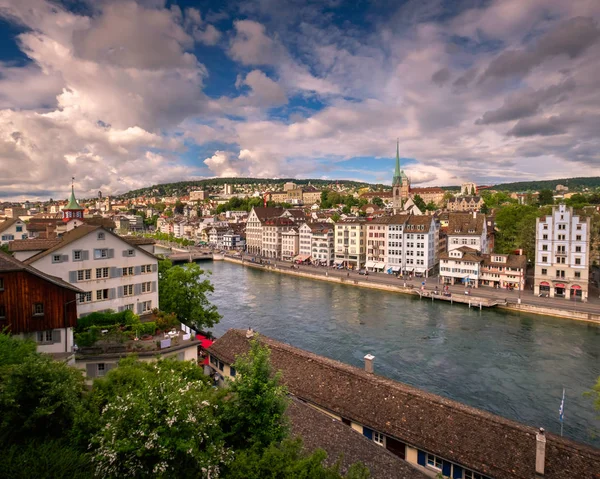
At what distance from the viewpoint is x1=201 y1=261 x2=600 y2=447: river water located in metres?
23.6

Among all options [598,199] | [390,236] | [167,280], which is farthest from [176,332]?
[598,199]

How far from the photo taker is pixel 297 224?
9569 cm

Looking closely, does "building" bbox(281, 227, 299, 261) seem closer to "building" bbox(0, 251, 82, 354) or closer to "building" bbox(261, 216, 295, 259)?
"building" bbox(261, 216, 295, 259)

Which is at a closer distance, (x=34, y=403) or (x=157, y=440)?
(x=157, y=440)

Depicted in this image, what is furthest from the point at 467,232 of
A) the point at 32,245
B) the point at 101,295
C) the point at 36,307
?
the point at 36,307

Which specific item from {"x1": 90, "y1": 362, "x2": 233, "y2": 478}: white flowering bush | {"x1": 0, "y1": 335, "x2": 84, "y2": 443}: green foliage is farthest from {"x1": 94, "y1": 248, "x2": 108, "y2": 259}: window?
{"x1": 90, "y1": 362, "x2": 233, "y2": 478}: white flowering bush

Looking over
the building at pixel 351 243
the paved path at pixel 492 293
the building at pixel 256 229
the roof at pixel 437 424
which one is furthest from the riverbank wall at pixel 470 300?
the roof at pixel 437 424

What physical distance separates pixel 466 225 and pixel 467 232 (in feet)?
4.84

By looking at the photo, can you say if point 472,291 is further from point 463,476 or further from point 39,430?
point 39,430

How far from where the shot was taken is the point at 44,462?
7605 millimetres

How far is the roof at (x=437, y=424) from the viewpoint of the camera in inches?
504

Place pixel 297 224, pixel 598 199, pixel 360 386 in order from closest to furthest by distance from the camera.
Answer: pixel 360 386
pixel 297 224
pixel 598 199

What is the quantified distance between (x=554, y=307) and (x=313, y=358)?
35.0 meters

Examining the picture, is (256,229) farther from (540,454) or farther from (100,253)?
(540,454)
